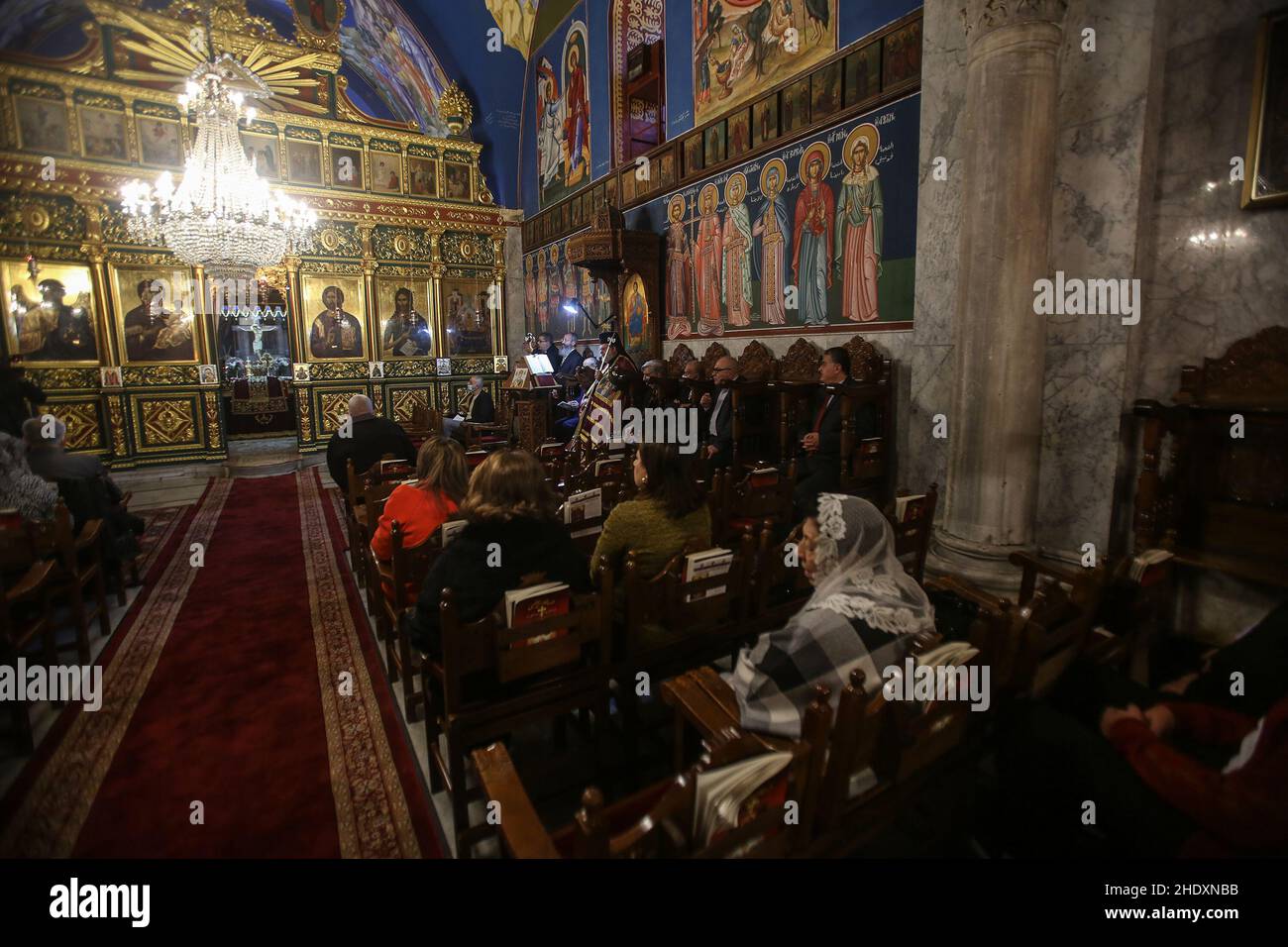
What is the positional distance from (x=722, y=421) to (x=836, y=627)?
16.2 ft

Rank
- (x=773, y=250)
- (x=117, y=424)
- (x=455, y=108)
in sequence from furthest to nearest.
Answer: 1. (x=455, y=108)
2. (x=117, y=424)
3. (x=773, y=250)

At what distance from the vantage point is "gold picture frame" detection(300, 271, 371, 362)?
1197 cm

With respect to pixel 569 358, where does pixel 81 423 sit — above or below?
below

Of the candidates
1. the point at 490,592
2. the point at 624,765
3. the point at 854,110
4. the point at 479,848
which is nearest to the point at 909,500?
the point at 624,765

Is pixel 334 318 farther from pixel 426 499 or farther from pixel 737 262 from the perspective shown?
pixel 426 499

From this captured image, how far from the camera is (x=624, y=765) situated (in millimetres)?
2637

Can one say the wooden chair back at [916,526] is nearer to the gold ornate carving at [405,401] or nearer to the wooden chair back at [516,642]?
the wooden chair back at [516,642]

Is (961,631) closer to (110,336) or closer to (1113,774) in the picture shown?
(1113,774)

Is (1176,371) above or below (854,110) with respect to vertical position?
below

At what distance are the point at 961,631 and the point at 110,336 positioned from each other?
43.4 ft

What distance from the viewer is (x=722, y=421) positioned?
21.4 feet

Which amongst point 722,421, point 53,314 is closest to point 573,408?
point 722,421

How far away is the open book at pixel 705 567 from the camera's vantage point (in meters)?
2.58

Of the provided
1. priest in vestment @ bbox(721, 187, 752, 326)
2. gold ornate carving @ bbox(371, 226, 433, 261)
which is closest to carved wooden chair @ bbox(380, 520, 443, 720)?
priest in vestment @ bbox(721, 187, 752, 326)
